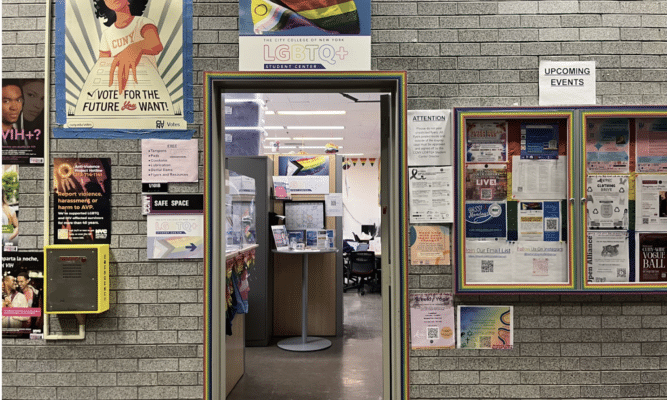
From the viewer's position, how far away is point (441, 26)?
2609 mm

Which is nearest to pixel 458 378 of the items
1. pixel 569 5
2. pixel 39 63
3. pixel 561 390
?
pixel 561 390

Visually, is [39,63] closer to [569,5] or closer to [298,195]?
[569,5]

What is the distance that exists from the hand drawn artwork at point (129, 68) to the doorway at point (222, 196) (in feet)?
0.60

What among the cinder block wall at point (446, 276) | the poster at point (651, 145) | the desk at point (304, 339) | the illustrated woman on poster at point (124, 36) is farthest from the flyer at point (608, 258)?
the desk at point (304, 339)

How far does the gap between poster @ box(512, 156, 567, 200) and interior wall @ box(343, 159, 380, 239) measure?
10.5 m

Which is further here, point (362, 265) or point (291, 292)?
point (362, 265)

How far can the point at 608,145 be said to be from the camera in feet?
8.46

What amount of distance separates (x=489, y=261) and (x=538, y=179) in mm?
539

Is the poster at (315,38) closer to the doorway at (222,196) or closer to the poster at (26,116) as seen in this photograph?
the doorway at (222,196)

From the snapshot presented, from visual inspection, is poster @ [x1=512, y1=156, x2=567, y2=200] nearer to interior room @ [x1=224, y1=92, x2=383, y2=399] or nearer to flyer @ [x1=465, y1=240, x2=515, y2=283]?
flyer @ [x1=465, y1=240, x2=515, y2=283]

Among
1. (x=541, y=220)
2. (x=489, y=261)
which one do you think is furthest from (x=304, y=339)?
(x=541, y=220)

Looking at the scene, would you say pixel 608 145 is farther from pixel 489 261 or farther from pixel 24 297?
pixel 24 297

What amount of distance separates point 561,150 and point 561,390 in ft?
4.42

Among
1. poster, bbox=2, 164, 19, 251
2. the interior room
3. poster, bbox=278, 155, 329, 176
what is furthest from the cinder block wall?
poster, bbox=278, 155, 329, 176
